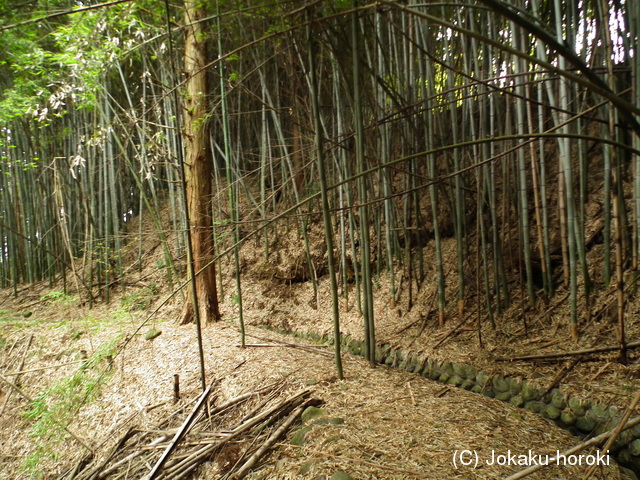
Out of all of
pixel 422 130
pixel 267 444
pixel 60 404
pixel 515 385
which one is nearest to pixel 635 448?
pixel 515 385

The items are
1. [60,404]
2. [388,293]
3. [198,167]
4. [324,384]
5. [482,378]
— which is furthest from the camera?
[388,293]

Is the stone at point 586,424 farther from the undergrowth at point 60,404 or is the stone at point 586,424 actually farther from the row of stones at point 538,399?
the undergrowth at point 60,404

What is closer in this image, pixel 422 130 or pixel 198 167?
pixel 422 130

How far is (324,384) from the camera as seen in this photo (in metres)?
2.19

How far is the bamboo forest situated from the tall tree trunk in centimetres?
3

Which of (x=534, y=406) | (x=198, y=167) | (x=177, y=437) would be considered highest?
(x=198, y=167)

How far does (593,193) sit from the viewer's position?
308 cm

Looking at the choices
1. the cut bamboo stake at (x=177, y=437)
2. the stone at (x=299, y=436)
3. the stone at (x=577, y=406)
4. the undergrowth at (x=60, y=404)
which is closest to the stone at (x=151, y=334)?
the undergrowth at (x=60, y=404)

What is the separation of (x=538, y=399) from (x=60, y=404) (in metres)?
3.54

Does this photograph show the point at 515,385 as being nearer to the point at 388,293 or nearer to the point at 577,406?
the point at 577,406

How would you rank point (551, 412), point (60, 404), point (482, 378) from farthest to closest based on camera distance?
point (60, 404) → point (482, 378) → point (551, 412)

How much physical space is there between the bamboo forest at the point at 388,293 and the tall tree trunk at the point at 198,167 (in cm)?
3

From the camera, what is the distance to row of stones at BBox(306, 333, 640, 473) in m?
1.75

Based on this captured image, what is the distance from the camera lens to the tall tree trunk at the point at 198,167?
347cm
